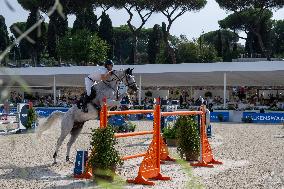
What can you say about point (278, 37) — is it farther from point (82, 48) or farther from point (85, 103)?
point (85, 103)

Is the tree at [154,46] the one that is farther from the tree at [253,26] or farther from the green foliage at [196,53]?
the tree at [253,26]

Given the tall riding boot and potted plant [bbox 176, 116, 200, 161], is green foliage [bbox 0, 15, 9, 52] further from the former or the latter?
potted plant [bbox 176, 116, 200, 161]

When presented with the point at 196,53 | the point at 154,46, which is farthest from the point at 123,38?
the point at 196,53

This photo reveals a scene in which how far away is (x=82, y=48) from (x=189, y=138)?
36718 millimetres

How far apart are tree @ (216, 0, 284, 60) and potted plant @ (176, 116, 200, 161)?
36.8m

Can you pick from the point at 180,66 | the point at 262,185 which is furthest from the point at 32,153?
the point at 180,66

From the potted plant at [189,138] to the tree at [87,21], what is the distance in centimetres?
3699

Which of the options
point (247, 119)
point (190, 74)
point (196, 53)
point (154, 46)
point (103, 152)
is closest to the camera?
point (103, 152)

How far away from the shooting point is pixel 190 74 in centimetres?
3062

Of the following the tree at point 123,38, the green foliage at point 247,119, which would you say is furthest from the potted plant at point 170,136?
the tree at point 123,38

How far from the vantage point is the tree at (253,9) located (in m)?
47.2

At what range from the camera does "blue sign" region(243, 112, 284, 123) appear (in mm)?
25188

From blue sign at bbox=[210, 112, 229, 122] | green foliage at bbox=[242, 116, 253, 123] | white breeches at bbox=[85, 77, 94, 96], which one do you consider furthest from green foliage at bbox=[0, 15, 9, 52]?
blue sign at bbox=[210, 112, 229, 122]

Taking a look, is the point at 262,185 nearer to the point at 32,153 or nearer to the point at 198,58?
the point at 32,153
